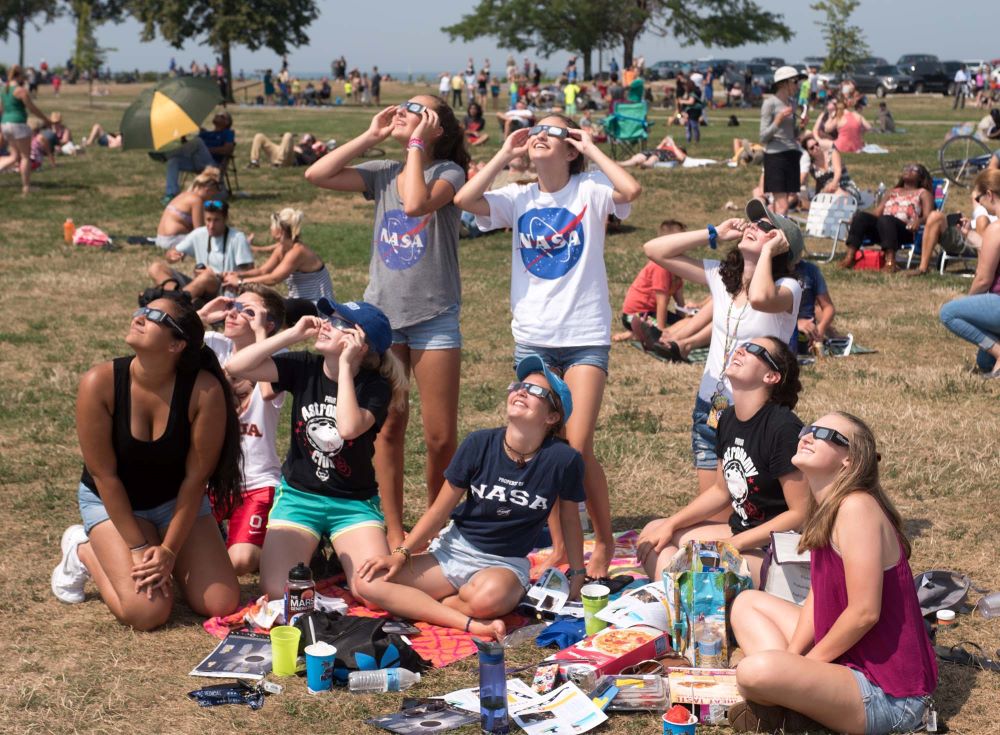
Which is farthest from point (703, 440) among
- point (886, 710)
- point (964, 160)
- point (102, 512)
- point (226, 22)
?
point (226, 22)

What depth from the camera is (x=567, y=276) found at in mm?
5684

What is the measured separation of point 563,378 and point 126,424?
6.53 feet

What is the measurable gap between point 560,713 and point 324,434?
Answer: 5.94 ft

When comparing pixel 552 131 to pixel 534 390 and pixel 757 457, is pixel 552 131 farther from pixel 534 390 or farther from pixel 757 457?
pixel 757 457

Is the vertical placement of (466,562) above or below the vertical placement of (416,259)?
below

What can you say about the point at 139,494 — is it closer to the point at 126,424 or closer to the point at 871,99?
the point at 126,424

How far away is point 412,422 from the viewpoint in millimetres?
8617

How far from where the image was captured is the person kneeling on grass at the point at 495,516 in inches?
208

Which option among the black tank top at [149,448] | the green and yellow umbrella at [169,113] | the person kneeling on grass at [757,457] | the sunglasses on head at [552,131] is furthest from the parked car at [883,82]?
the black tank top at [149,448]

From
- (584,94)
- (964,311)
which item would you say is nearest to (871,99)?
(584,94)

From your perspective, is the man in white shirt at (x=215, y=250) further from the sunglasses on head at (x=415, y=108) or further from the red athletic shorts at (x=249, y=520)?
the sunglasses on head at (x=415, y=108)

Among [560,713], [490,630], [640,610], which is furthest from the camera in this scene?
[490,630]

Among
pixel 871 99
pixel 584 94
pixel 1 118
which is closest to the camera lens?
pixel 1 118

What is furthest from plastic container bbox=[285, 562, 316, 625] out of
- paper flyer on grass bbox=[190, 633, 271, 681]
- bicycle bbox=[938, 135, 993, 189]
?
bicycle bbox=[938, 135, 993, 189]
